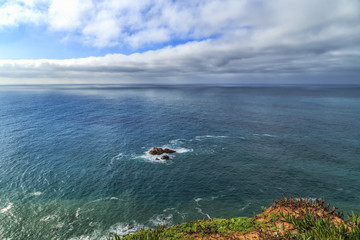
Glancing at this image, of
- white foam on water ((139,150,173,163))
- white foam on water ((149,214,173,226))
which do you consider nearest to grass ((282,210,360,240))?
white foam on water ((149,214,173,226))

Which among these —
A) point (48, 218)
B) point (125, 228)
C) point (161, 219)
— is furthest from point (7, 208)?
point (161, 219)

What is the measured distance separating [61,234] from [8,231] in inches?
384

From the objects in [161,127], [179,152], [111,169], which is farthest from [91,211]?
[161,127]

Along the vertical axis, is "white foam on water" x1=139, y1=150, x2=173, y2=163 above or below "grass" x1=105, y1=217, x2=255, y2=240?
below

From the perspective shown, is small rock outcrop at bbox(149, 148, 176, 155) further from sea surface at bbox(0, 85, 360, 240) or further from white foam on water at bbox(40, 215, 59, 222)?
white foam on water at bbox(40, 215, 59, 222)

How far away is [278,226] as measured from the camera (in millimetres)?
17531

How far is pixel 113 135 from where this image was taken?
3088 inches

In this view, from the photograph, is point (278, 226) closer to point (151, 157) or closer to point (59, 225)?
point (59, 225)

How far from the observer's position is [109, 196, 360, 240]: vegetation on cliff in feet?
50.5

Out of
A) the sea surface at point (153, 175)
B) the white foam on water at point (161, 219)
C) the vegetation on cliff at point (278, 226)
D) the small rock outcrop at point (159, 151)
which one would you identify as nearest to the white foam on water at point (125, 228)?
the sea surface at point (153, 175)

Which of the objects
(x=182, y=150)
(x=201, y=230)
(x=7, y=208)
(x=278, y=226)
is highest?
(x=278, y=226)

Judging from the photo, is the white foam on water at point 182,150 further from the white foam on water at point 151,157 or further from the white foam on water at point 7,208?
the white foam on water at point 7,208

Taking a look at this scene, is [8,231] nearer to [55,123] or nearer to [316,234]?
[316,234]

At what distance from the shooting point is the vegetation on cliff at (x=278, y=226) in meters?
15.4
